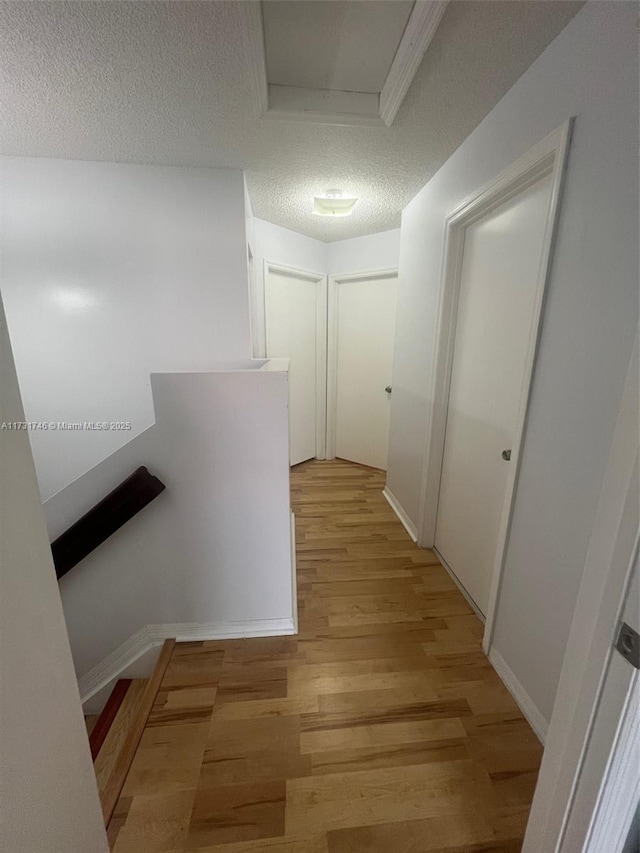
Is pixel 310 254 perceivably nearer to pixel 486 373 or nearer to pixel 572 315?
pixel 486 373

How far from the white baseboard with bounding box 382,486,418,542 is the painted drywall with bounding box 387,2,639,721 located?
35.5 inches

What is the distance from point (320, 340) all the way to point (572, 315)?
271 centimetres

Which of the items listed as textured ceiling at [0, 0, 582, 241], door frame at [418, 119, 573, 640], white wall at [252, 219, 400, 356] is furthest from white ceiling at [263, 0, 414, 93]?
white wall at [252, 219, 400, 356]

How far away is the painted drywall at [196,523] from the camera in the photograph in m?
1.29

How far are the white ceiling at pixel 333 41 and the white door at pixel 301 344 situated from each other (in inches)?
62.7

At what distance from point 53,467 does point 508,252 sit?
2.89 meters

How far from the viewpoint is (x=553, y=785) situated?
664 mm

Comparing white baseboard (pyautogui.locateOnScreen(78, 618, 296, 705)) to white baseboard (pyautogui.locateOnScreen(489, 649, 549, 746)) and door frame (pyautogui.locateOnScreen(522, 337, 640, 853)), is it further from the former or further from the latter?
door frame (pyautogui.locateOnScreen(522, 337, 640, 853))

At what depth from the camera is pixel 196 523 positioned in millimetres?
1401

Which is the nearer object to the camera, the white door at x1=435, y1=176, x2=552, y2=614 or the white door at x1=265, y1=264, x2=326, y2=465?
the white door at x1=435, y1=176, x2=552, y2=614

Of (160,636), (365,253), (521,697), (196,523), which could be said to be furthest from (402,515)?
(365,253)

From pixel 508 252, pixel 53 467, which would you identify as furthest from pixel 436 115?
pixel 53 467

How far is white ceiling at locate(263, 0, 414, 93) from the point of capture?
998 millimetres

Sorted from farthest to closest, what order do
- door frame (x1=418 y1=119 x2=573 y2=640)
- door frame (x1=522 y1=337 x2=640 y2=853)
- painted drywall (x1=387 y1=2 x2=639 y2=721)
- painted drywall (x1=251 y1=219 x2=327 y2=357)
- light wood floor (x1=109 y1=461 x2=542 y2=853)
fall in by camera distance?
painted drywall (x1=251 y1=219 x2=327 y2=357)
door frame (x1=418 y1=119 x2=573 y2=640)
light wood floor (x1=109 y1=461 x2=542 y2=853)
painted drywall (x1=387 y1=2 x2=639 y2=721)
door frame (x1=522 y1=337 x2=640 y2=853)
